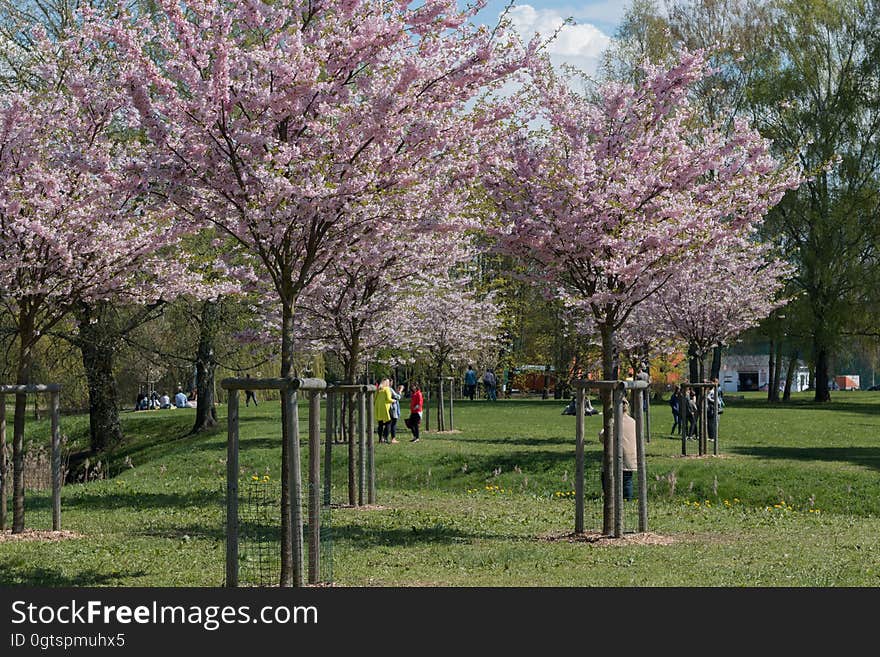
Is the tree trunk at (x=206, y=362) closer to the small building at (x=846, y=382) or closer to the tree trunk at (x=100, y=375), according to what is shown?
the tree trunk at (x=100, y=375)

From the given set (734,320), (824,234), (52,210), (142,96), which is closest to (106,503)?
(52,210)

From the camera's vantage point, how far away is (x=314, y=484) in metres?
9.13

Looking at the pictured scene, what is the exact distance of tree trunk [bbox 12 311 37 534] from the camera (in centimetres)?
1327

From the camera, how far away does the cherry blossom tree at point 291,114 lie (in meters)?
9.20

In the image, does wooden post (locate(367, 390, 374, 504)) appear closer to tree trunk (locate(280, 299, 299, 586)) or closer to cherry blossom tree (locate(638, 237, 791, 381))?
tree trunk (locate(280, 299, 299, 586))

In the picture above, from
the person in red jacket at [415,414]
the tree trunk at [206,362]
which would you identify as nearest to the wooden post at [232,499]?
the tree trunk at [206,362]

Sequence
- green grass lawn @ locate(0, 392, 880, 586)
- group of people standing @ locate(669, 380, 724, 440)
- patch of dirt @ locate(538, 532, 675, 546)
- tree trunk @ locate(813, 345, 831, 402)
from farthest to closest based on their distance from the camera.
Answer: tree trunk @ locate(813, 345, 831, 402), group of people standing @ locate(669, 380, 724, 440), patch of dirt @ locate(538, 532, 675, 546), green grass lawn @ locate(0, 392, 880, 586)

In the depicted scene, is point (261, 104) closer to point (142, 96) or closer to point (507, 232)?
point (142, 96)

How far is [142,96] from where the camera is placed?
30.9 ft

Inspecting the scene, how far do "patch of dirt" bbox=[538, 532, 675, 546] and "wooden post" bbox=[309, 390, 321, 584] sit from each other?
4215mm

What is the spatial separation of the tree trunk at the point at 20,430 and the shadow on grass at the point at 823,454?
13859 mm

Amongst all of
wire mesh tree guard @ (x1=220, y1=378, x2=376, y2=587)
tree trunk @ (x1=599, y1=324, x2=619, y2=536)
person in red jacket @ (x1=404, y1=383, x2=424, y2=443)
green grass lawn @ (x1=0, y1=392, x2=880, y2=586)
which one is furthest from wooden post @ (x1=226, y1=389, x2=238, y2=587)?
person in red jacket @ (x1=404, y1=383, x2=424, y2=443)

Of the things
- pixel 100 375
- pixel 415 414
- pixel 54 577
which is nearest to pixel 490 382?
pixel 415 414

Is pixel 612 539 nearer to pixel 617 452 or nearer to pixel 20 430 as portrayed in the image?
pixel 617 452
